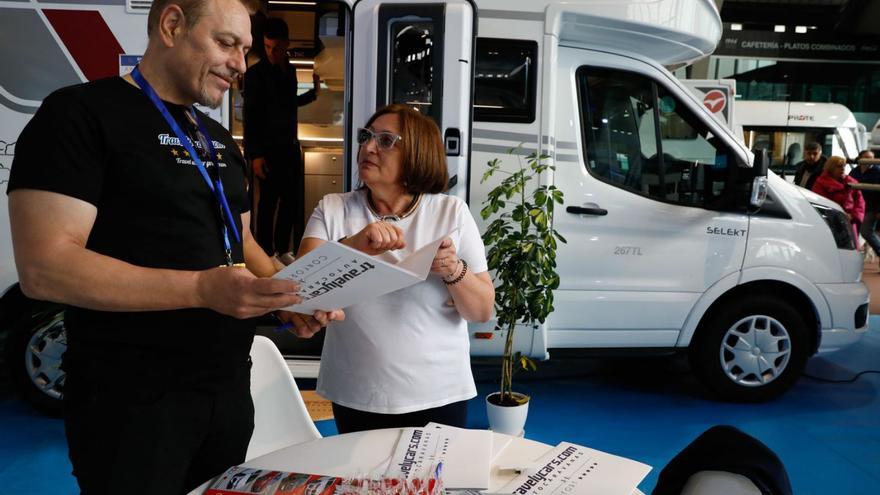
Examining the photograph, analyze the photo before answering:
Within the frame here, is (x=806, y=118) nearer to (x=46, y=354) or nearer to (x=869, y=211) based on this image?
(x=869, y=211)

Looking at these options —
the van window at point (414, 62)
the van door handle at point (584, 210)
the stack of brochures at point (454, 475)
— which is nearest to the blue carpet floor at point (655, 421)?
the van door handle at point (584, 210)

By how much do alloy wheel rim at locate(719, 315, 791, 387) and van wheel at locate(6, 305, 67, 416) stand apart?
138 inches

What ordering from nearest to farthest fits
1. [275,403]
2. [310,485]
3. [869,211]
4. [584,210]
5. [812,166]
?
[310,485], [275,403], [584,210], [869,211], [812,166]

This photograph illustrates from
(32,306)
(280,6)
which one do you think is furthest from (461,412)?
(280,6)

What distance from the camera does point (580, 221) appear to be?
364cm

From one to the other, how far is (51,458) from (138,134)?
2467 millimetres

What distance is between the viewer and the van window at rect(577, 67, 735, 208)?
12.1 ft

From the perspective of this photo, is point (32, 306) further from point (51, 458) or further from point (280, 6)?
point (280, 6)

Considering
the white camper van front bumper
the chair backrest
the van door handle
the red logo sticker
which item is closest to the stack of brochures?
the chair backrest

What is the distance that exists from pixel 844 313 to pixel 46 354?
168 inches

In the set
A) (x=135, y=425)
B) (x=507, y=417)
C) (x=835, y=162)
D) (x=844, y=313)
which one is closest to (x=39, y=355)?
(x=507, y=417)

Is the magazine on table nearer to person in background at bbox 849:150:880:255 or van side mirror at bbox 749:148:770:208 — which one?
van side mirror at bbox 749:148:770:208

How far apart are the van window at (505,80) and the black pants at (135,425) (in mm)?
2453

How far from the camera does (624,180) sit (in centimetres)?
371
